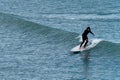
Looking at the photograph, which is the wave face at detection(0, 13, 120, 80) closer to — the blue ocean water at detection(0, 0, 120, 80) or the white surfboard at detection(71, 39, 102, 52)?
the blue ocean water at detection(0, 0, 120, 80)

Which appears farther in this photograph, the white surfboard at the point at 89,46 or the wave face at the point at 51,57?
the white surfboard at the point at 89,46

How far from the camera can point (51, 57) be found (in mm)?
36406

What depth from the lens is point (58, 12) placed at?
57.7 m

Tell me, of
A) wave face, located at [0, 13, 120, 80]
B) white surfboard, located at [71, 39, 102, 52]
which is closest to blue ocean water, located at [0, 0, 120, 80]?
wave face, located at [0, 13, 120, 80]

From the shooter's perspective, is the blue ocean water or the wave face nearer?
the wave face

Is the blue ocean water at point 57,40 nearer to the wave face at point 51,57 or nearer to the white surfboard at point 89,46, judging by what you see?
the wave face at point 51,57

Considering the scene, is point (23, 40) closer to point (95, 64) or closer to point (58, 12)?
point (95, 64)

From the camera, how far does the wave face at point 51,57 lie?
1276 inches

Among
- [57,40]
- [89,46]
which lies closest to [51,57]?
[89,46]

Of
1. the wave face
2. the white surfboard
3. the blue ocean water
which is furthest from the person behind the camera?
the white surfboard

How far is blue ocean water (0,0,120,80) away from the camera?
108 feet

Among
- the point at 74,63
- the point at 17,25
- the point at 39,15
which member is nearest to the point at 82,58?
the point at 74,63

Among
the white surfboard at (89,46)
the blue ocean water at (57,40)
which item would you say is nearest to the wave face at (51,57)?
the blue ocean water at (57,40)

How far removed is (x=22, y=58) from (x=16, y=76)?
4.23m
